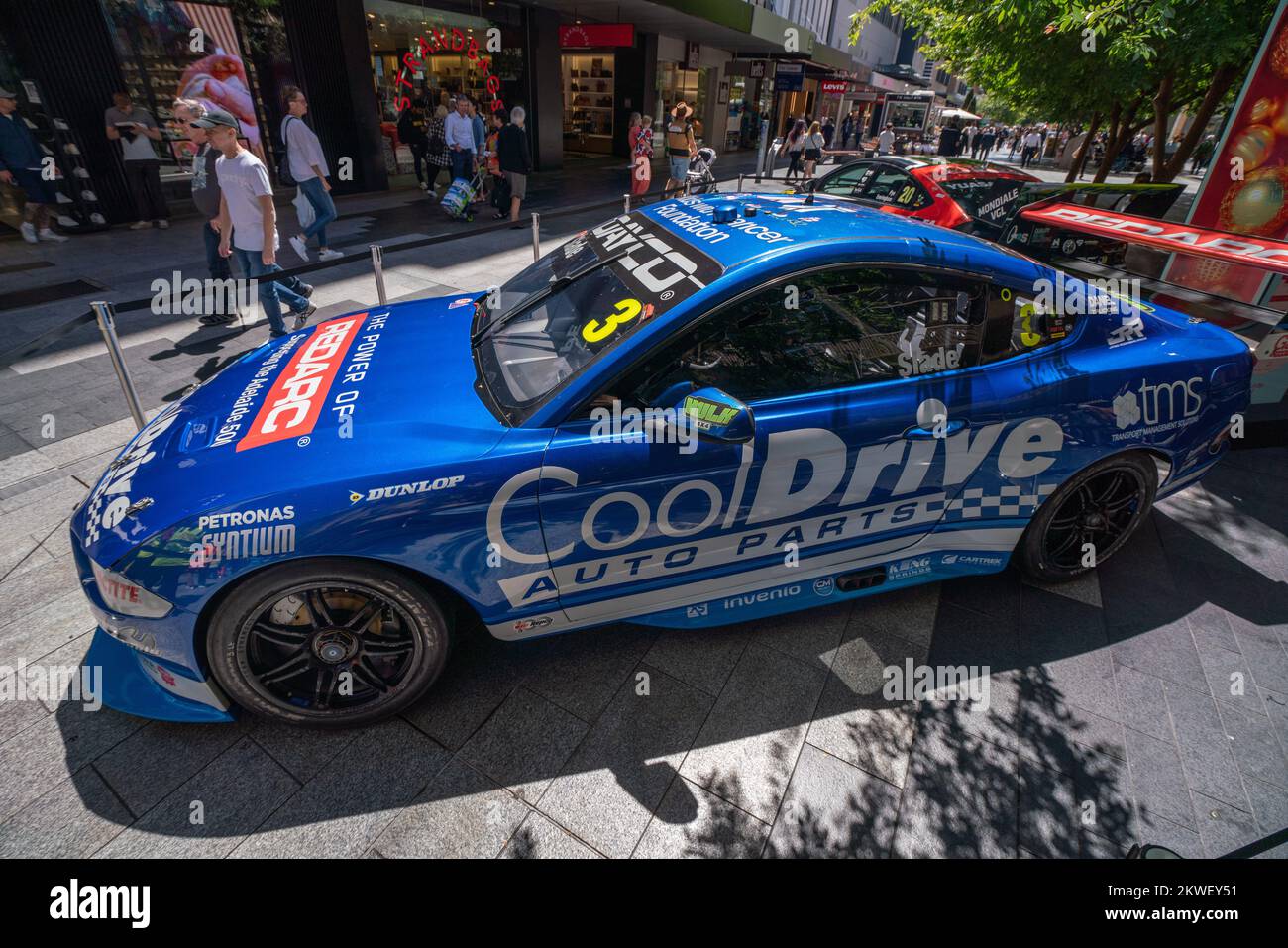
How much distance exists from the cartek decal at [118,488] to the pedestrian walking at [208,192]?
3.68 meters

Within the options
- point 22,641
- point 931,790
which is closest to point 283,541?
point 22,641

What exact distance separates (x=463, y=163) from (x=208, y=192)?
6464 mm

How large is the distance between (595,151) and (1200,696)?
21.8m

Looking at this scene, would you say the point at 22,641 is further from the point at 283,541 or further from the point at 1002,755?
the point at 1002,755

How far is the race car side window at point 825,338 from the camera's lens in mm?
2199

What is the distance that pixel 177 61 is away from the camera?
9.47 meters

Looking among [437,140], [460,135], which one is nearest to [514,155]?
[460,135]

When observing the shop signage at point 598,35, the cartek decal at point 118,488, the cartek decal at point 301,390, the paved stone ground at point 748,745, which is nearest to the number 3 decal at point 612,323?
the cartek decal at point 301,390

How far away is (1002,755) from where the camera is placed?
2336 mm

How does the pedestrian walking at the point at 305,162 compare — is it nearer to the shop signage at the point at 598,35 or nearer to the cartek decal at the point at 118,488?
the cartek decal at the point at 118,488

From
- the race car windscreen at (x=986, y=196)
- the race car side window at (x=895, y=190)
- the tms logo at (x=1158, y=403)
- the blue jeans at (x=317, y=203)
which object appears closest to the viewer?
the tms logo at (x=1158, y=403)
